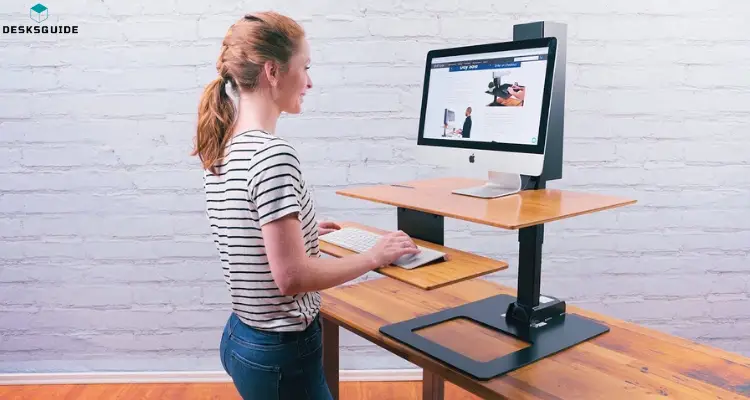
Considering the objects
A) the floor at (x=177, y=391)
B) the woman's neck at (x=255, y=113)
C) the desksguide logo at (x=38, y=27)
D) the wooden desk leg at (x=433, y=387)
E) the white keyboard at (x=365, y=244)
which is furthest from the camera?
the floor at (x=177, y=391)

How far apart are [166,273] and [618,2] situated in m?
2.04

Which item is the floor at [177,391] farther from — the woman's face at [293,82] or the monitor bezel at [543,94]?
the woman's face at [293,82]

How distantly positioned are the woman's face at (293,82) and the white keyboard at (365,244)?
38cm

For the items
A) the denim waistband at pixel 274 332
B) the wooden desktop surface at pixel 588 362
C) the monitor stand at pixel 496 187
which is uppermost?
the monitor stand at pixel 496 187

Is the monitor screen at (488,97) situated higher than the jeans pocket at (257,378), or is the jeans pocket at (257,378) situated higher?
the monitor screen at (488,97)

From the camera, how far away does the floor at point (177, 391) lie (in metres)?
2.47

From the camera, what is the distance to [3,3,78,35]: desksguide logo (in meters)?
2.35

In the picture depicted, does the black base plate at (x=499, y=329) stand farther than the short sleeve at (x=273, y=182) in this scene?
Yes

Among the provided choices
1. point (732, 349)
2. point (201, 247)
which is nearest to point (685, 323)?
point (732, 349)

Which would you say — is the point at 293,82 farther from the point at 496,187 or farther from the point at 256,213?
the point at 496,187

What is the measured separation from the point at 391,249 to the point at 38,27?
182 centimetres

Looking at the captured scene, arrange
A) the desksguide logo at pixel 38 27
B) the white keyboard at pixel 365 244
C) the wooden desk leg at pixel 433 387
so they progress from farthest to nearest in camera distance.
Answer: the desksguide logo at pixel 38 27 → the wooden desk leg at pixel 433 387 → the white keyboard at pixel 365 244

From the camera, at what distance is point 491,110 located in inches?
60.4

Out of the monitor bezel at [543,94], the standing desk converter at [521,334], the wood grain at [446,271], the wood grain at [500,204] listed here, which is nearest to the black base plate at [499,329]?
the standing desk converter at [521,334]
